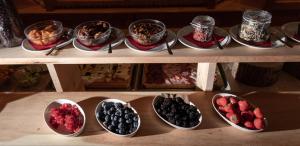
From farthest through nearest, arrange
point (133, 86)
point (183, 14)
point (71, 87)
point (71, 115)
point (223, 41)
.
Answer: point (183, 14) < point (133, 86) < point (71, 87) < point (71, 115) < point (223, 41)

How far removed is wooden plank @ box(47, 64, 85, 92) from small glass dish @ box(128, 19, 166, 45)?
1.31ft

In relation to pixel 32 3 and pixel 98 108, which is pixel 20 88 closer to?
pixel 98 108

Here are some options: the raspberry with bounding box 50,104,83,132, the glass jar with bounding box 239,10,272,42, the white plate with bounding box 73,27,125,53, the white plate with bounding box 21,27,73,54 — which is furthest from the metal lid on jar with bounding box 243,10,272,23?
the raspberry with bounding box 50,104,83,132

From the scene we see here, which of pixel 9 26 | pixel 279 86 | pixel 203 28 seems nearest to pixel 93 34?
pixel 9 26

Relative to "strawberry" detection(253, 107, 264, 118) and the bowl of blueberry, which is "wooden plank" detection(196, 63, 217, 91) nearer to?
"strawberry" detection(253, 107, 264, 118)

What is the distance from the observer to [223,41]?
1127mm

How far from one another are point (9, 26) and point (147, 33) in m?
0.54

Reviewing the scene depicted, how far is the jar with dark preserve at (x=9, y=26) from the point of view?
3.47 feet

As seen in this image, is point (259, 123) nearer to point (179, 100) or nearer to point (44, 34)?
point (179, 100)

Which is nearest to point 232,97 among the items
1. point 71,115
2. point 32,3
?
point 71,115

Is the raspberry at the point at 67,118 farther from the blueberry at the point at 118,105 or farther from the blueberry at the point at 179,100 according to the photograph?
the blueberry at the point at 179,100

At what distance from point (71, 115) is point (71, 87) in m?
0.27

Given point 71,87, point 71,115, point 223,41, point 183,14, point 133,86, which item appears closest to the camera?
point 223,41

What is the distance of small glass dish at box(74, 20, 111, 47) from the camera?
1.11 m
